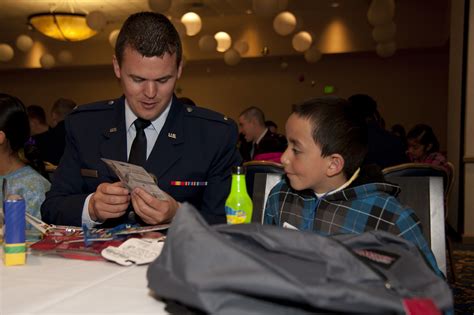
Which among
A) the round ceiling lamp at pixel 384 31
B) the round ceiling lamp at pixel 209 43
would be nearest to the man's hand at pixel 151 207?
the round ceiling lamp at pixel 384 31

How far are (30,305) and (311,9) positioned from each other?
8.94 meters

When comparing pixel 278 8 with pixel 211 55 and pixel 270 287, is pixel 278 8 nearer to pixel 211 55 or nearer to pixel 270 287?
pixel 211 55

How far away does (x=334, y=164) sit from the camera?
1.56 metres

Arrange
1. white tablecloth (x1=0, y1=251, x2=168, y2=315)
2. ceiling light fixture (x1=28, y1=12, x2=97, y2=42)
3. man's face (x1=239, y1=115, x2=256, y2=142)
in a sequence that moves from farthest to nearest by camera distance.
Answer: ceiling light fixture (x1=28, y1=12, x2=97, y2=42), man's face (x1=239, y1=115, x2=256, y2=142), white tablecloth (x1=0, y1=251, x2=168, y2=315)

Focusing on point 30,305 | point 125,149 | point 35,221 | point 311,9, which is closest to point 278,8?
point 311,9

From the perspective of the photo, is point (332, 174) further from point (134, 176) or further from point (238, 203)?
point (134, 176)

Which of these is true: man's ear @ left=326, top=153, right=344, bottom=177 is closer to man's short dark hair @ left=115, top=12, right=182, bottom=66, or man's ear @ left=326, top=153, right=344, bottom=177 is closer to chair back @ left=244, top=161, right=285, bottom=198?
man's short dark hair @ left=115, top=12, right=182, bottom=66

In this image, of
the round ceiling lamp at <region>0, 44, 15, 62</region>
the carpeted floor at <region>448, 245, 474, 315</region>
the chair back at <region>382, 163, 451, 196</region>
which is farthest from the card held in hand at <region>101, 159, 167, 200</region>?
the round ceiling lamp at <region>0, 44, 15, 62</region>

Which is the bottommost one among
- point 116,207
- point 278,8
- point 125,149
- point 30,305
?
point 30,305

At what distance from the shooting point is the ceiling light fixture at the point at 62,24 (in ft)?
23.5

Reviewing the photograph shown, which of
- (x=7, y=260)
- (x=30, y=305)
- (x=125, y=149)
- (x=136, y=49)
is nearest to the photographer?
(x=30, y=305)

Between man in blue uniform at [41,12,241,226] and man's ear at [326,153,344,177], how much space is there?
0.43 meters

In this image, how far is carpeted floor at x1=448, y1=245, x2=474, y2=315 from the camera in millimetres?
2988

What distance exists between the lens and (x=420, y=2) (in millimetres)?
8875
